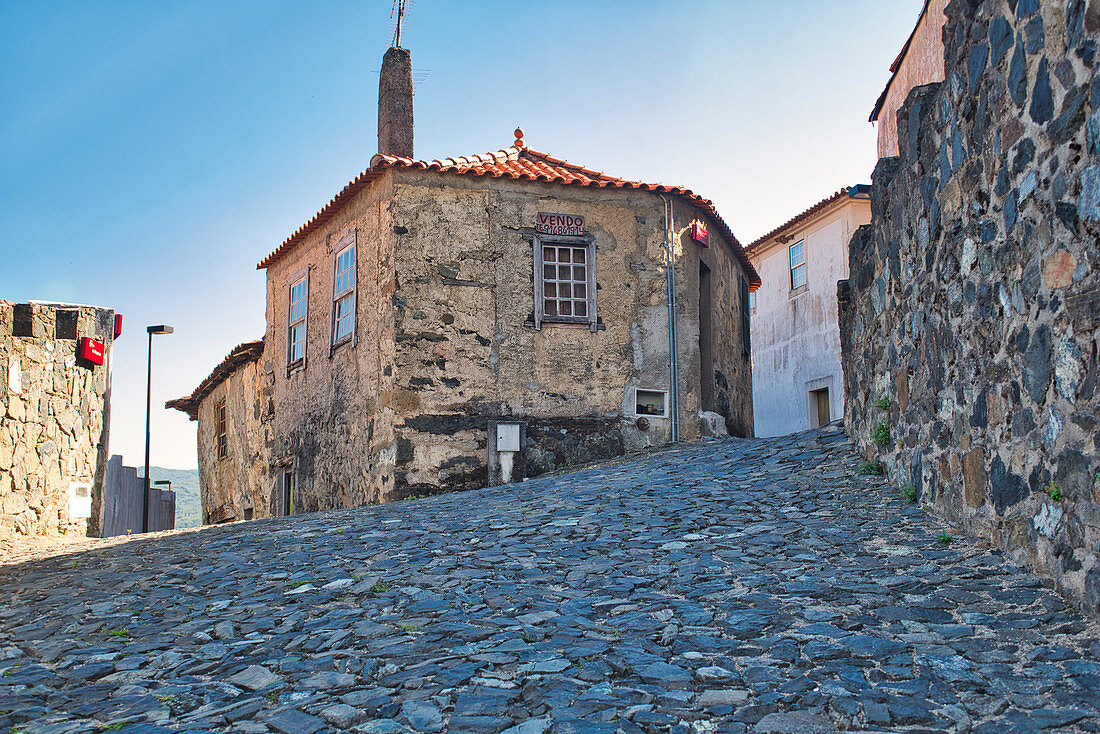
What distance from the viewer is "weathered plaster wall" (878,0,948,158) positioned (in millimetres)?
11727

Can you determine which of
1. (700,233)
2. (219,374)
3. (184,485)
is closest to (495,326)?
(700,233)

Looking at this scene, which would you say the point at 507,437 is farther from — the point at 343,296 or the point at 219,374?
the point at 219,374

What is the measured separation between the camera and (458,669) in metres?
4.18

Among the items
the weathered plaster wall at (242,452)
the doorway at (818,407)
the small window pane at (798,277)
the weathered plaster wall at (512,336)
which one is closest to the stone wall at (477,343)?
the weathered plaster wall at (512,336)

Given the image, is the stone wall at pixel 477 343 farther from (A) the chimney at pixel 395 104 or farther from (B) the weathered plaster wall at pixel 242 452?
(B) the weathered plaster wall at pixel 242 452

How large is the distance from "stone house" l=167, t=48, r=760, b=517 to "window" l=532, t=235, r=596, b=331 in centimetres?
2

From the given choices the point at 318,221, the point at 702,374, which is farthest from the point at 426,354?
the point at 702,374

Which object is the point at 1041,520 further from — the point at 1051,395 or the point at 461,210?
the point at 461,210

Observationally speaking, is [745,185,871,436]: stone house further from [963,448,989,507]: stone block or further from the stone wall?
[963,448,989,507]: stone block

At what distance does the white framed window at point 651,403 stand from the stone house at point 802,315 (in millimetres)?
6970

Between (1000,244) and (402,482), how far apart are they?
8387mm

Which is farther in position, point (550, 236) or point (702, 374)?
point (702, 374)

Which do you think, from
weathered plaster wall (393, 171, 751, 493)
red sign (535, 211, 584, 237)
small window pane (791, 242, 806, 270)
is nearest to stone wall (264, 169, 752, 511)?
weathered plaster wall (393, 171, 751, 493)

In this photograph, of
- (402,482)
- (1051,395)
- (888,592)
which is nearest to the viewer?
(1051,395)
